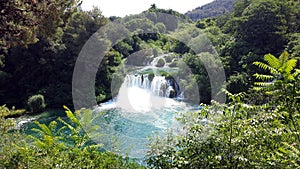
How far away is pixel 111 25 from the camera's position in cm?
1733

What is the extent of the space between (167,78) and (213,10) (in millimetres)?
62360

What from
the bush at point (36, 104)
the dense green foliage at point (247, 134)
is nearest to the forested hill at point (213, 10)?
the bush at point (36, 104)

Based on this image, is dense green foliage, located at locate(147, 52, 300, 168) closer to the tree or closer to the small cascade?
the tree

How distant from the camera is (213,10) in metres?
72.2

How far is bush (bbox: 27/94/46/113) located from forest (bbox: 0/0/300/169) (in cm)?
5

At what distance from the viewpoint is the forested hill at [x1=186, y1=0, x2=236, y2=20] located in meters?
67.4

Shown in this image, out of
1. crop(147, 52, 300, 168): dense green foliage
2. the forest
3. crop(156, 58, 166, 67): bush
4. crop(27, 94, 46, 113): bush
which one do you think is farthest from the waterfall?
crop(147, 52, 300, 168): dense green foliage

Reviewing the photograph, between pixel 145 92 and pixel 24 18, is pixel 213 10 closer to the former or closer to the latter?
pixel 145 92

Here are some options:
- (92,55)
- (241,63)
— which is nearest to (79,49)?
(92,55)

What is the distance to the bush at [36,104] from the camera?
41.7 feet

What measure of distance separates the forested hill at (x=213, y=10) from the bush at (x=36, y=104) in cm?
5818

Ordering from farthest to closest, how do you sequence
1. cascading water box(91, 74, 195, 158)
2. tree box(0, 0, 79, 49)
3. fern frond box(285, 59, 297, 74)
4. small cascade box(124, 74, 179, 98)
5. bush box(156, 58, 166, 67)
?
1. bush box(156, 58, 166, 67)
2. small cascade box(124, 74, 179, 98)
3. cascading water box(91, 74, 195, 158)
4. tree box(0, 0, 79, 49)
5. fern frond box(285, 59, 297, 74)

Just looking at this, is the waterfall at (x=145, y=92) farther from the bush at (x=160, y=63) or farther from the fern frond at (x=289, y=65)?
the fern frond at (x=289, y=65)

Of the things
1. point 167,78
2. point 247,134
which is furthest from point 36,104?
point 247,134
